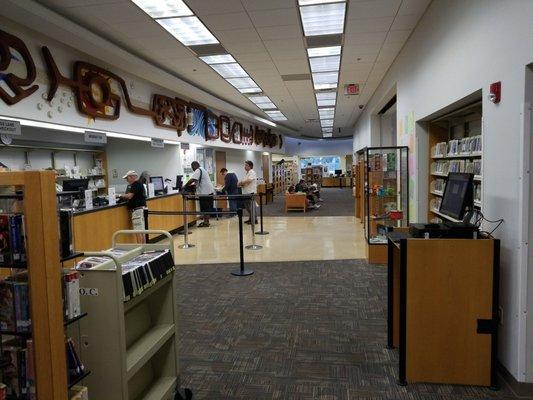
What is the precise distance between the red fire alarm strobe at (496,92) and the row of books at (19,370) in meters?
3.14

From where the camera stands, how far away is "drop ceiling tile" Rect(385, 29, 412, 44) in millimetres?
5396

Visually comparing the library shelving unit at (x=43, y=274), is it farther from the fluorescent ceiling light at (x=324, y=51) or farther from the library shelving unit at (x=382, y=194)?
the fluorescent ceiling light at (x=324, y=51)

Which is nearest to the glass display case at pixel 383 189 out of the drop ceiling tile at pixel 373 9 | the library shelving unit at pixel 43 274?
the drop ceiling tile at pixel 373 9

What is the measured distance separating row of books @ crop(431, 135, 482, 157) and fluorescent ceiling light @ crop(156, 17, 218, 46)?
130 inches

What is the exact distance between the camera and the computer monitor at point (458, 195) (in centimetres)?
294

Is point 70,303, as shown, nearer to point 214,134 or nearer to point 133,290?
point 133,290

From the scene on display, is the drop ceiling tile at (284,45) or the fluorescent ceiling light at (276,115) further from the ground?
the fluorescent ceiling light at (276,115)

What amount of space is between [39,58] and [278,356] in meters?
4.52

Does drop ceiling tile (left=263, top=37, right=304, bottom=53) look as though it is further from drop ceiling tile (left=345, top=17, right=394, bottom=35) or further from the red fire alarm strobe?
the red fire alarm strobe

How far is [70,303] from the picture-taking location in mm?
1778

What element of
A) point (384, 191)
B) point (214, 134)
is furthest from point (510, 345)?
point (214, 134)

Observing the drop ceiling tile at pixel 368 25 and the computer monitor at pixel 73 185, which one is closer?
the drop ceiling tile at pixel 368 25

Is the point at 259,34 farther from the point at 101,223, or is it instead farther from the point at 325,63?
the point at 101,223

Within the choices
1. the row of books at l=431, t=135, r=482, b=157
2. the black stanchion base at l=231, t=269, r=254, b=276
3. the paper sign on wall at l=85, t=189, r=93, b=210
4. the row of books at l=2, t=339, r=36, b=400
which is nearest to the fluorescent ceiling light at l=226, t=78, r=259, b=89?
the paper sign on wall at l=85, t=189, r=93, b=210
